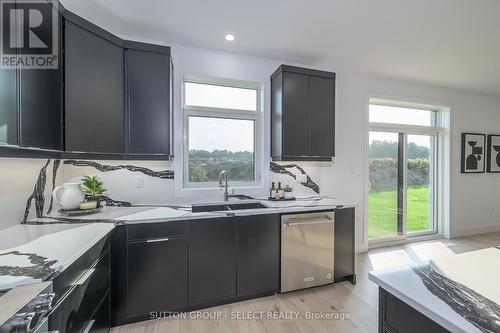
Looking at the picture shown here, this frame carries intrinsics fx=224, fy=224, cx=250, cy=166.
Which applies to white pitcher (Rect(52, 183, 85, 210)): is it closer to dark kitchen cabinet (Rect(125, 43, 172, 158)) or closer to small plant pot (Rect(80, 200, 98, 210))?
small plant pot (Rect(80, 200, 98, 210))

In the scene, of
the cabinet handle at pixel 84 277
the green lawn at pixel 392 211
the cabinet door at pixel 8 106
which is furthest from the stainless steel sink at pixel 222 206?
the green lawn at pixel 392 211

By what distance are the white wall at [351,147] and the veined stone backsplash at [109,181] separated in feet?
0.03

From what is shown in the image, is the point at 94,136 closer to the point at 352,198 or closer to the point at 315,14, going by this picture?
the point at 315,14

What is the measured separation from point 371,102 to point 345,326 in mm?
3179

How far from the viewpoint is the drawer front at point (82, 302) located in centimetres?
105

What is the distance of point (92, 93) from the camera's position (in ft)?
6.21

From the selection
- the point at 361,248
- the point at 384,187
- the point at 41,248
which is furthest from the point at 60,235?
the point at 384,187

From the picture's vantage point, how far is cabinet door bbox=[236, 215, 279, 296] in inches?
85.0

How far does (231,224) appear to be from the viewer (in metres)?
2.12

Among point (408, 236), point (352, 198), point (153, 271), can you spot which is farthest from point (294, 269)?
point (408, 236)

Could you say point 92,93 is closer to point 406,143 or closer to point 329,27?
point 329,27

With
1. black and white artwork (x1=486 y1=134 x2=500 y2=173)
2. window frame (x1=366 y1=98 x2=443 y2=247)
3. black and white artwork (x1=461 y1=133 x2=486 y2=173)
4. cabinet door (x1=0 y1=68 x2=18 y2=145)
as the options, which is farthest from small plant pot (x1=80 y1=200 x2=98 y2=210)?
black and white artwork (x1=486 y1=134 x2=500 y2=173)

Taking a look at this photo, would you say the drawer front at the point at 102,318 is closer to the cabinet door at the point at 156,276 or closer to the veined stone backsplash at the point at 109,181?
the cabinet door at the point at 156,276

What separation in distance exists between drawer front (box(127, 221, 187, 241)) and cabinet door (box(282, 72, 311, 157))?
1412mm
